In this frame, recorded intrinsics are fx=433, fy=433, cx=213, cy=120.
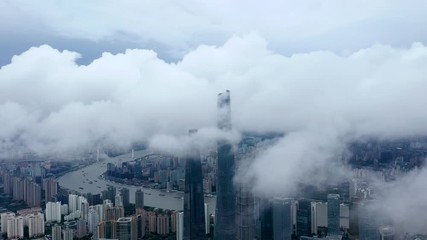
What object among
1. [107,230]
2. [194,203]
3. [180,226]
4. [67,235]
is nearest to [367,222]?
[194,203]

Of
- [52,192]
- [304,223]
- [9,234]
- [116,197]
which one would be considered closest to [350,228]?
[304,223]

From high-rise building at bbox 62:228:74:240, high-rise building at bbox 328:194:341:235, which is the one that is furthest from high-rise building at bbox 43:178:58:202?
high-rise building at bbox 328:194:341:235

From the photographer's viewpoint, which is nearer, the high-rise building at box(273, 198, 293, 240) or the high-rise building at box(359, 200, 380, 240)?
the high-rise building at box(359, 200, 380, 240)

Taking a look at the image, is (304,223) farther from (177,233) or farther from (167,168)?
(167,168)

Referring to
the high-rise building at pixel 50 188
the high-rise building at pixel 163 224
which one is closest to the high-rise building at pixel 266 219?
the high-rise building at pixel 163 224

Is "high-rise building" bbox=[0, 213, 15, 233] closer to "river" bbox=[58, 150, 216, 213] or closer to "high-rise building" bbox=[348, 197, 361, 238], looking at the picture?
"river" bbox=[58, 150, 216, 213]
